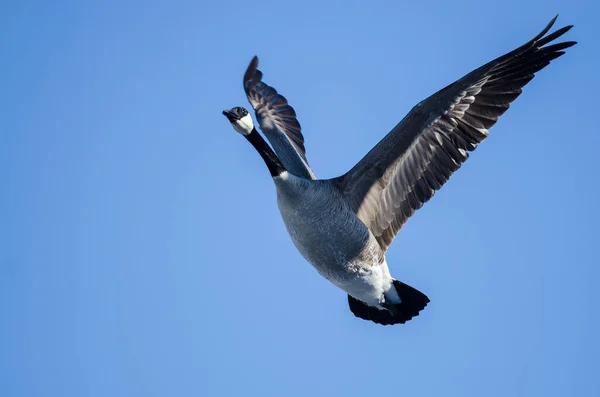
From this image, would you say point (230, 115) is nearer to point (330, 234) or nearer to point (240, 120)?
point (240, 120)

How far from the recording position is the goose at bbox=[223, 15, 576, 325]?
29.9 feet

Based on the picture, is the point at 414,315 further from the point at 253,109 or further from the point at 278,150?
the point at 253,109

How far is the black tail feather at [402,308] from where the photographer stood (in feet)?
33.3

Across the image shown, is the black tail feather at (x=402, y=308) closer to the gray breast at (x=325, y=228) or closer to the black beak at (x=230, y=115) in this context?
the gray breast at (x=325, y=228)

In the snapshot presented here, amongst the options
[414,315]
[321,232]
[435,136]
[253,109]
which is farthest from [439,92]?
[253,109]

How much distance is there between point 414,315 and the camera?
1017 cm

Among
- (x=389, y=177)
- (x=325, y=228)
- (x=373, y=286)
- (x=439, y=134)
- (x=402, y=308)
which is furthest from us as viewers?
(x=402, y=308)

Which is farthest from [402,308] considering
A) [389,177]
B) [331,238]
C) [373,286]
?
[389,177]

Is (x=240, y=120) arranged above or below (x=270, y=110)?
below

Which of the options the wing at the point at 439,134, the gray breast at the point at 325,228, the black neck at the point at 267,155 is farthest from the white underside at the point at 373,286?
the black neck at the point at 267,155

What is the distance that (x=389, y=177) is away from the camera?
9625 mm

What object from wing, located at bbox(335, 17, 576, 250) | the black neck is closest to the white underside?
wing, located at bbox(335, 17, 576, 250)

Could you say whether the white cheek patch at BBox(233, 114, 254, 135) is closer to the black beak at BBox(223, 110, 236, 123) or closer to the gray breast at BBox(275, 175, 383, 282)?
the black beak at BBox(223, 110, 236, 123)

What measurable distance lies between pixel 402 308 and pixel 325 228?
1.85 meters
